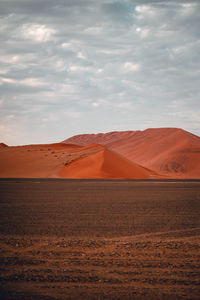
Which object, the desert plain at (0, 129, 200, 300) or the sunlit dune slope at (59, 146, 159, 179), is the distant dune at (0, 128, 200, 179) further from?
the desert plain at (0, 129, 200, 300)

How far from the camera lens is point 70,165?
63.3 meters

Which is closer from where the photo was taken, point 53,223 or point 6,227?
point 6,227

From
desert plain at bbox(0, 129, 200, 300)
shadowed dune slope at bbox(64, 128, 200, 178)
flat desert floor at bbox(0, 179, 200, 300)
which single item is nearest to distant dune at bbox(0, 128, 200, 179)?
shadowed dune slope at bbox(64, 128, 200, 178)

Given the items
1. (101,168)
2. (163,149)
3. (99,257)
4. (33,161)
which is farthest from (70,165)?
(163,149)

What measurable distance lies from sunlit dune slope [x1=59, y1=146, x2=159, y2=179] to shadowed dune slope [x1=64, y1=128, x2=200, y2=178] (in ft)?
113

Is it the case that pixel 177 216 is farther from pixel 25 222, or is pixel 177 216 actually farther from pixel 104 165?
pixel 104 165

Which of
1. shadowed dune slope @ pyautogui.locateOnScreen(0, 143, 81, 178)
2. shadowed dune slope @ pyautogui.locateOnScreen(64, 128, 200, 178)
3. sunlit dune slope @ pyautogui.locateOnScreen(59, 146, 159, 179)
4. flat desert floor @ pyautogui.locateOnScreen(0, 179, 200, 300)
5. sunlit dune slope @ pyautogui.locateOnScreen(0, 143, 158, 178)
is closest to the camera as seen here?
flat desert floor @ pyautogui.locateOnScreen(0, 179, 200, 300)

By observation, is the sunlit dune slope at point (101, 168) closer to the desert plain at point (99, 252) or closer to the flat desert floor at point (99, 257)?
the desert plain at point (99, 252)

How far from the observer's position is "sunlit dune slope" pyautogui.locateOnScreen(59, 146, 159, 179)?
57.1m

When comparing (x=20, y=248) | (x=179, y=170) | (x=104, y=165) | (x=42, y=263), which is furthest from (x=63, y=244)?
(x=179, y=170)

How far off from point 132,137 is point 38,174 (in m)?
102

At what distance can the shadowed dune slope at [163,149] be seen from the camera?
101375mm

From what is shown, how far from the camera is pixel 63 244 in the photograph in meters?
8.65

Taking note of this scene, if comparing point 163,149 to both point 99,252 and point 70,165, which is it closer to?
point 70,165
